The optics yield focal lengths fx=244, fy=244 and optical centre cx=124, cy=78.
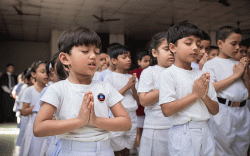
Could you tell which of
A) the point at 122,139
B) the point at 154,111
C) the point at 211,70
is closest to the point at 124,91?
the point at 122,139

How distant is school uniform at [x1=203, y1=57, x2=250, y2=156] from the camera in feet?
6.96

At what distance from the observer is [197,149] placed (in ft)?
4.68

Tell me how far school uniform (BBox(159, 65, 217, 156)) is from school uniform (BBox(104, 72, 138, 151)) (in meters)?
1.04

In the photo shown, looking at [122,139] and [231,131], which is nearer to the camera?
[231,131]

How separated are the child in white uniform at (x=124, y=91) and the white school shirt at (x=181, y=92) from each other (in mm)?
970

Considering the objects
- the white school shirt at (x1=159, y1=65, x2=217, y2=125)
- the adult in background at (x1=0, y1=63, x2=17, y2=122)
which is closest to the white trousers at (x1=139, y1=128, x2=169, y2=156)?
the white school shirt at (x1=159, y1=65, x2=217, y2=125)

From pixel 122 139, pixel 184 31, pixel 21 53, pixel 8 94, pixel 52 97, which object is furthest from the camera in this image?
pixel 21 53

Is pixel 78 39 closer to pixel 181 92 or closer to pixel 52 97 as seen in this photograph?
pixel 52 97

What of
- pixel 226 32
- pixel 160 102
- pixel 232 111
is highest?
pixel 226 32

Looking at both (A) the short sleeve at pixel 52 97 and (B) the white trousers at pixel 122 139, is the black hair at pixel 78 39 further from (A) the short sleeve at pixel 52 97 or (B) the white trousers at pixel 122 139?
(B) the white trousers at pixel 122 139

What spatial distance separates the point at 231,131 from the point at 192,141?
0.87 metres

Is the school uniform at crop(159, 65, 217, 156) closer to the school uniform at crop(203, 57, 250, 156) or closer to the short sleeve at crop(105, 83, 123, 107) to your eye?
the short sleeve at crop(105, 83, 123, 107)

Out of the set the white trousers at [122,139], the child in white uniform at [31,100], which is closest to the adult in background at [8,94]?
the child in white uniform at [31,100]

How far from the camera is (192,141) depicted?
1431mm
